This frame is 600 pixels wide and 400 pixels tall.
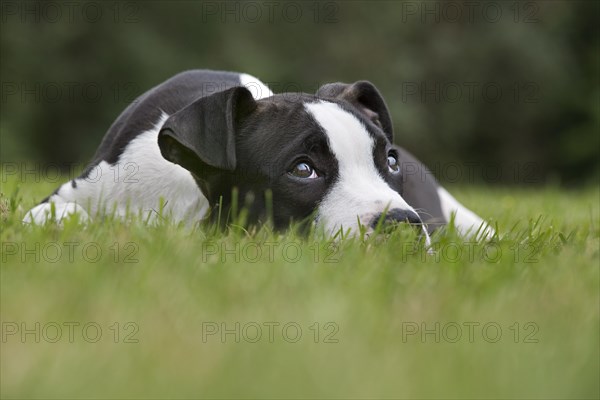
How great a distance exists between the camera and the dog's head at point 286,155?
309 cm

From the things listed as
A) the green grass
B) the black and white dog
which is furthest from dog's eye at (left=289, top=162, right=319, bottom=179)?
the green grass

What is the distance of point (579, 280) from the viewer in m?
2.22

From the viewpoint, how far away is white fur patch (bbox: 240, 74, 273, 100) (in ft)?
13.4

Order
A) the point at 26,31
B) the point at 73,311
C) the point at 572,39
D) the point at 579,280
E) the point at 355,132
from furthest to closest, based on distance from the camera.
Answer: the point at 572,39, the point at 26,31, the point at 355,132, the point at 579,280, the point at 73,311

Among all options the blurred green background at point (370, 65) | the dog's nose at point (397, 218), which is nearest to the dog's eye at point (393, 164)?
the dog's nose at point (397, 218)

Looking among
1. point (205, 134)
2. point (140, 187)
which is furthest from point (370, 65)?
point (205, 134)

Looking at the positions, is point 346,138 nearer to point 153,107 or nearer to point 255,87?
point 255,87

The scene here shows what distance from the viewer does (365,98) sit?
162 inches

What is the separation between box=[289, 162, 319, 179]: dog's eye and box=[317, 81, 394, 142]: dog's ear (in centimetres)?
84

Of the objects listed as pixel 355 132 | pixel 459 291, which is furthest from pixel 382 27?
pixel 459 291

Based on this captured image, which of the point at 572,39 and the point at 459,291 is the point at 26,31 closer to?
the point at 459,291

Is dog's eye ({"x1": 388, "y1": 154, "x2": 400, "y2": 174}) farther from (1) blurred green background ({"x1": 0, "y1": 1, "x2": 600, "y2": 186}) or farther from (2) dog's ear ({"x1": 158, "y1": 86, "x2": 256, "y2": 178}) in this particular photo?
(1) blurred green background ({"x1": 0, "y1": 1, "x2": 600, "y2": 186})

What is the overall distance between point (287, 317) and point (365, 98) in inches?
99.6

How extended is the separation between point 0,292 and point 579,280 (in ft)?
5.10
